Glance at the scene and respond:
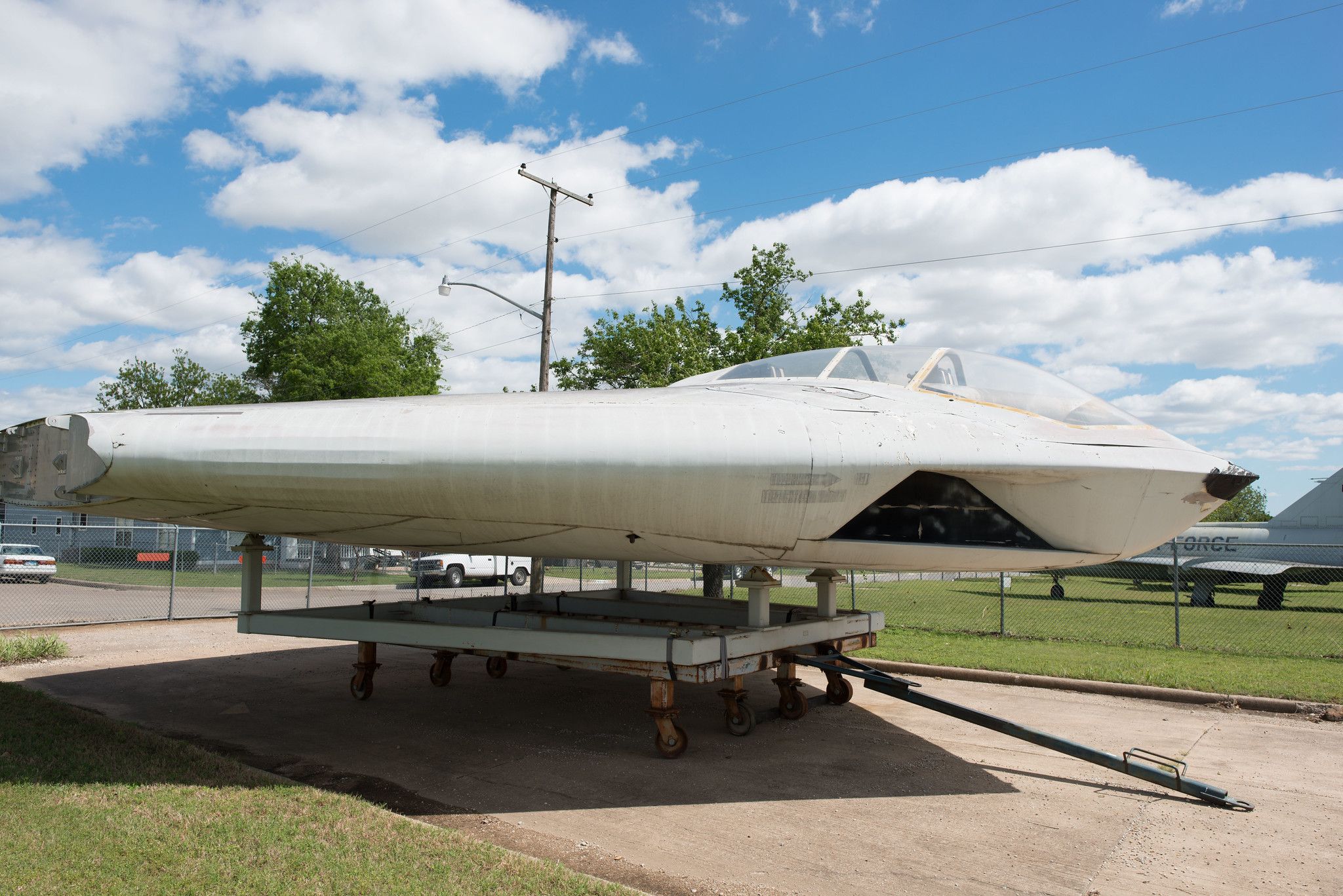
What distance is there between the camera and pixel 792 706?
7105 mm

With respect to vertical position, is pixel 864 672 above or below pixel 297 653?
above

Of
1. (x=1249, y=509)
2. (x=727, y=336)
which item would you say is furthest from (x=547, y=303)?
(x=1249, y=509)

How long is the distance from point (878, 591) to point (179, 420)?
66.4 feet

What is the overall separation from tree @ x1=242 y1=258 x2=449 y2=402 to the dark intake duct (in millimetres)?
24823

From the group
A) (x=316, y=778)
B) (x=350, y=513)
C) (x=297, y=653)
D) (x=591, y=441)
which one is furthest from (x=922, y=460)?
(x=297, y=653)

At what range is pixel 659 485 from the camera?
15.6 feet

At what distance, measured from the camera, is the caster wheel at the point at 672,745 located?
5859 mm

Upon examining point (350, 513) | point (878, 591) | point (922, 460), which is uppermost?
point (922, 460)

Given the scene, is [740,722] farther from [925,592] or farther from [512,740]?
[925,592]

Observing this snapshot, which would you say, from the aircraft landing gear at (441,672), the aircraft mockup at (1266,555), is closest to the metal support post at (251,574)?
the aircraft landing gear at (441,672)

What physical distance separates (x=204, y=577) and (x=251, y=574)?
63.1 ft

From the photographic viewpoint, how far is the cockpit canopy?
18.7 feet

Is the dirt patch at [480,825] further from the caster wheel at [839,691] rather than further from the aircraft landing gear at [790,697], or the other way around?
the caster wheel at [839,691]

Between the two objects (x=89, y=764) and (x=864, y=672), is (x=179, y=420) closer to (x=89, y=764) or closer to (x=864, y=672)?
(x=89, y=764)
